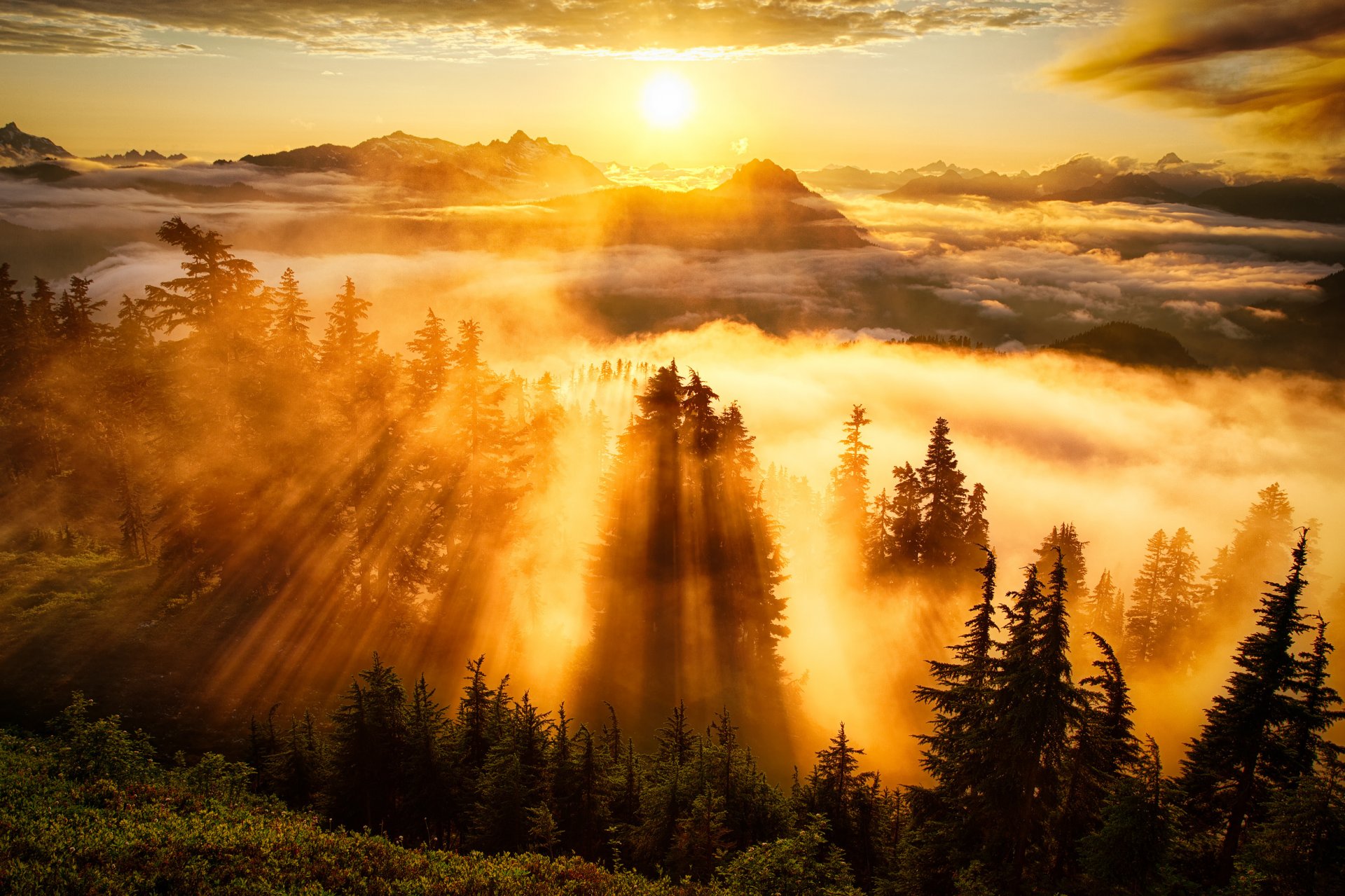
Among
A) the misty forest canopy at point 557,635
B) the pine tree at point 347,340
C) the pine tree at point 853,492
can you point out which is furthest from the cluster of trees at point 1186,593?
the pine tree at point 347,340

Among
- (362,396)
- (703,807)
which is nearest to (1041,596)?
(703,807)

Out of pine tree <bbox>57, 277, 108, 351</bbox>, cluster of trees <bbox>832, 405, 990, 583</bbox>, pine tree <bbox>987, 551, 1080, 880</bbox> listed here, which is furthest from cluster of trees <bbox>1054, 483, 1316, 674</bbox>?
pine tree <bbox>57, 277, 108, 351</bbox>

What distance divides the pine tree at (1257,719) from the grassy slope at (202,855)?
1451cm

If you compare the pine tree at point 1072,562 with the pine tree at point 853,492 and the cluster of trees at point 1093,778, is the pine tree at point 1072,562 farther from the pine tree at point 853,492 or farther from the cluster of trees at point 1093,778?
the cluster of trees at point 1093,778

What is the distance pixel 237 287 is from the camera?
34.3 m

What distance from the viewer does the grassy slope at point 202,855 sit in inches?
484

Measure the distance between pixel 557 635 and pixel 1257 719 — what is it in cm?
3213

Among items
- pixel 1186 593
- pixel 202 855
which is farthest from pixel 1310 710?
pixel 1186 593

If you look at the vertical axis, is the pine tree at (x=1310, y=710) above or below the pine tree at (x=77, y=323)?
below

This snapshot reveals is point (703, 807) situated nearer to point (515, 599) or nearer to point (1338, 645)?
point (515, 599)

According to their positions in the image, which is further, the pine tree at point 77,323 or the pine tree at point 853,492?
the pine tree at point 853,492

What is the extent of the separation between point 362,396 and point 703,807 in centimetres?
2543

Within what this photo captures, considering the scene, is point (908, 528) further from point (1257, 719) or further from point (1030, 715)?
point (1030, 715)

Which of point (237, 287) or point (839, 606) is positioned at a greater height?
point (237, 287)
